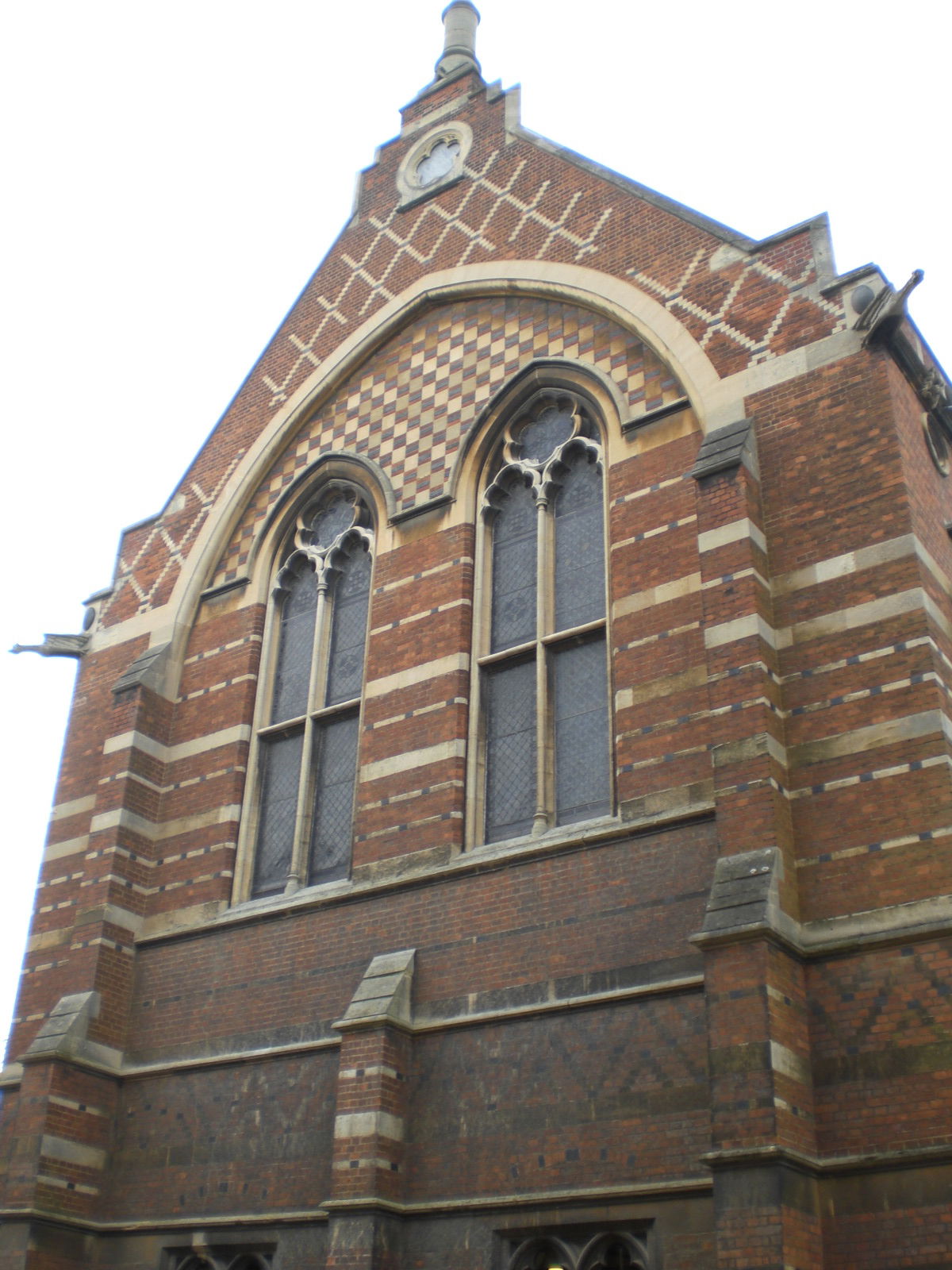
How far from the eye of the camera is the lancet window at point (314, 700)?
47.4 feet

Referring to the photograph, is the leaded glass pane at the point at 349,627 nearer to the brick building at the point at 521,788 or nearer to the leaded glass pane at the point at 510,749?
the brick building at the point at 521,788

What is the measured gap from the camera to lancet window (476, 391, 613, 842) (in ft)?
42.5

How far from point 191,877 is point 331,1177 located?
4.14 m

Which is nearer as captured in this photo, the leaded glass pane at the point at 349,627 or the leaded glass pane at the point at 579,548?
the leaded glass pane at the point at 579,548

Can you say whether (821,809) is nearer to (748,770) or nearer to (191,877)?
(748,770)

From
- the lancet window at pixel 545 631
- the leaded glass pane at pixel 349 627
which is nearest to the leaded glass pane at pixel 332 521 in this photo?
the leaded glass pane at pixel 349 627

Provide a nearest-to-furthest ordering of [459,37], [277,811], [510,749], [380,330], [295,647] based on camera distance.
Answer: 1. [510,749]
2. [277,811]
3. [295,647]
4. [380,330]
5. [459,37]

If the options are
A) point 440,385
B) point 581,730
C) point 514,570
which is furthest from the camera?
point 440,385

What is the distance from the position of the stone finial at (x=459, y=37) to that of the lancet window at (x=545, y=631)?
7388 mm

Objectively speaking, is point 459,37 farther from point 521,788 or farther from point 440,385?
point 521,788

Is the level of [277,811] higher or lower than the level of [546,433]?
lower

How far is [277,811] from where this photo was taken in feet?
49.3

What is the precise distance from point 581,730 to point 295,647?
14.1 feet

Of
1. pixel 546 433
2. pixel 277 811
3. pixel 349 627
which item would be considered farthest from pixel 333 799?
pixel 546 433
